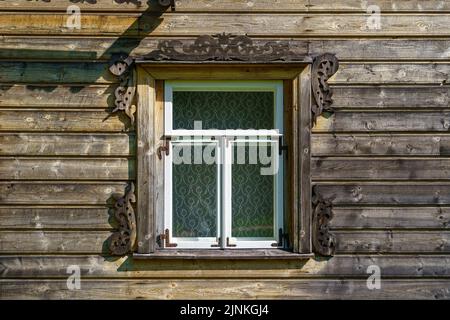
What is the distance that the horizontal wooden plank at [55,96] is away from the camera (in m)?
4.20

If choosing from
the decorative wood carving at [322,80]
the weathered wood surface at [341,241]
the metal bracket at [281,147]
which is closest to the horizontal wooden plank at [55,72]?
the weathered wood surface at [341,241]

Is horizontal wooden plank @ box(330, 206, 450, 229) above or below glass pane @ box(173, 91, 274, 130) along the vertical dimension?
Result: below

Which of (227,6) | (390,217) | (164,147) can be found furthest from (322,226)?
(227,6)

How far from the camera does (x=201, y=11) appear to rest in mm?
4199

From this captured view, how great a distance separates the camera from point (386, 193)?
4.22 metres

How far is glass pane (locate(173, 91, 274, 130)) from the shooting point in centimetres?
434

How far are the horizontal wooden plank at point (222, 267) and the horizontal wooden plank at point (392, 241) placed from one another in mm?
57

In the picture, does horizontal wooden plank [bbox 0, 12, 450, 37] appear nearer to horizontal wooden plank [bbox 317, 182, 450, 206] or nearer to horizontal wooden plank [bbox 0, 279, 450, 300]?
horizontal wooden plank [bbox 317, 182, 450, 206]

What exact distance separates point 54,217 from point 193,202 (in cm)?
110

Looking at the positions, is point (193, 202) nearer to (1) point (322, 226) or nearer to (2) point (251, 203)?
(2) point (251, 203)

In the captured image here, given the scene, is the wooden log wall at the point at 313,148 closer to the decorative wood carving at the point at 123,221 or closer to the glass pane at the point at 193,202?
the decorative wood carving at the point at 123,221

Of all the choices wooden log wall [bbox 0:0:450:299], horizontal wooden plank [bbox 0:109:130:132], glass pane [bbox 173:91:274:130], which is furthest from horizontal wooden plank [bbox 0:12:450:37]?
horizontal wooden plank [bbox 0:109:130:132]

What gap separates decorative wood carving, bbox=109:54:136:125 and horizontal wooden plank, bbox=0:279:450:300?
4.51 feet

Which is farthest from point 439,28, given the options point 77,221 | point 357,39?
point 77,221
